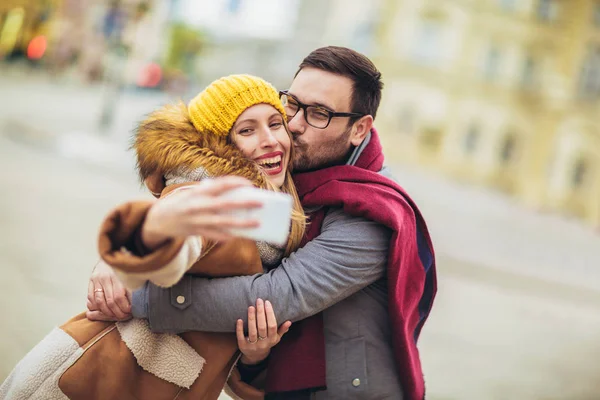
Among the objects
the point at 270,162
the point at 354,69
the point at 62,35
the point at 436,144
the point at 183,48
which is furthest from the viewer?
the point at 183,48

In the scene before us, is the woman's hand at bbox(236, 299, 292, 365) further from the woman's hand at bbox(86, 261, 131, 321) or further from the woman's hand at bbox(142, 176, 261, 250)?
the woman's hand at bbox(142, 176, 261, 250)

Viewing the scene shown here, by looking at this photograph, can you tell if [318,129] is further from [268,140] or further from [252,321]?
[252,321]

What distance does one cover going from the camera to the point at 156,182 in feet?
6.28

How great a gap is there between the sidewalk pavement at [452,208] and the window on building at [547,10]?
9.01 m

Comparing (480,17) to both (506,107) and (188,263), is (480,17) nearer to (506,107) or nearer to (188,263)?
(506,107)

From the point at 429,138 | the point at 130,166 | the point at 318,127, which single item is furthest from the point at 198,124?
the point at 429,138

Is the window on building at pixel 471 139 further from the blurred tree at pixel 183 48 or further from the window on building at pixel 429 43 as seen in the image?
the blurred tree at pixel 183 48

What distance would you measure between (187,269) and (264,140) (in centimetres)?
53

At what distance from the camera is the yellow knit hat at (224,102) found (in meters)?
1.96

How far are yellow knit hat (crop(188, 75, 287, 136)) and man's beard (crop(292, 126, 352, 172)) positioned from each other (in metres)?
0.27

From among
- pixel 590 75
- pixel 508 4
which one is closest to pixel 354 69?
pixel 508 4

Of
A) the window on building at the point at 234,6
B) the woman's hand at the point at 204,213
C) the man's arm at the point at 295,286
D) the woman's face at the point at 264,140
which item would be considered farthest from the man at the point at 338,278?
the window on building at the point at 234,6

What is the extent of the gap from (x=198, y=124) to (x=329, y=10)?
32007 mm

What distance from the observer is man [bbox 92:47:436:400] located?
1804 mm
